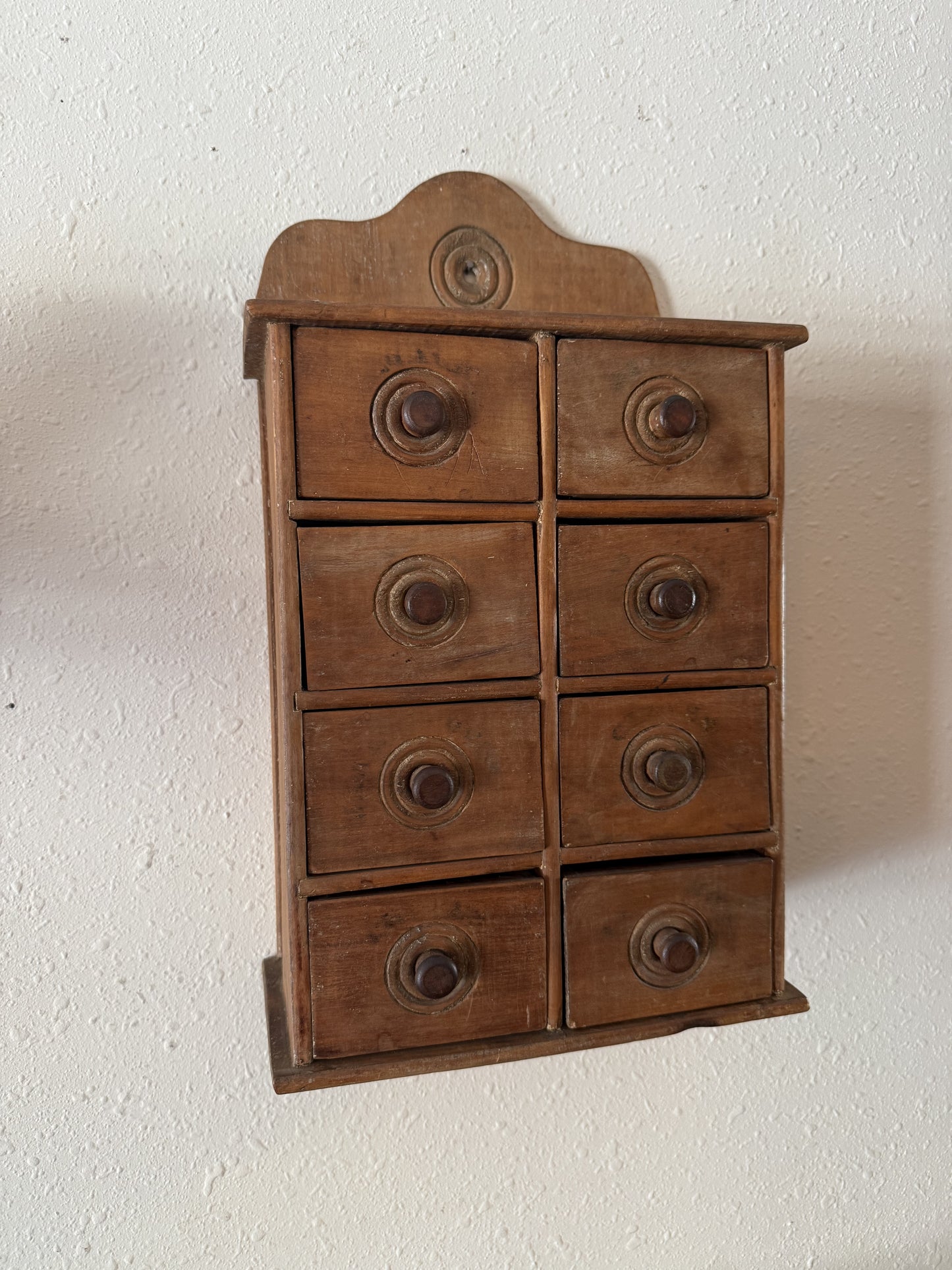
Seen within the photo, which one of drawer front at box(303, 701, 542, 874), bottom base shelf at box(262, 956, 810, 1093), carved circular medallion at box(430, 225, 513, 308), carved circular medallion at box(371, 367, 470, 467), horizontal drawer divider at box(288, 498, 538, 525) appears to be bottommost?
bottom base shelf at box(262, 956, 810, 1093)

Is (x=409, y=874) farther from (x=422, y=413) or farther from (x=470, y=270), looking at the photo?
(x=470, y=270)

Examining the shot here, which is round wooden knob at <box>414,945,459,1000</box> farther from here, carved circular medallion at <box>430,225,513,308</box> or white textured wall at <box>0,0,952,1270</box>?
carved circular medallion at <box>430,225,513,308</box>

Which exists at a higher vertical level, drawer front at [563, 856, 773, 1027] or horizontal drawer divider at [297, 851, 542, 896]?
horizontal drawer divider at [297, 851, 542, 896]

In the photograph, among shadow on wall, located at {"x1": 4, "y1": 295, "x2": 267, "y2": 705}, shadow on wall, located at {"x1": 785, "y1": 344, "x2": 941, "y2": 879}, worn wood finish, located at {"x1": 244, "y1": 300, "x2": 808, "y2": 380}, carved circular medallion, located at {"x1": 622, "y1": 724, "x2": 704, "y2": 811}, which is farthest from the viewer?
shadow on wall, located at {"x1": 785, "y1": 344, "x2": 941, "y2": 879}

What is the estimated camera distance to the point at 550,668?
100 cm

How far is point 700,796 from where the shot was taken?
105 cm

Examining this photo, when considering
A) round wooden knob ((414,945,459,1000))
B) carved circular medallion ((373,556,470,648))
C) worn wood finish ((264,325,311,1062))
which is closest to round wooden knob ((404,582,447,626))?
carved circular medallion ((373,556,470,648))

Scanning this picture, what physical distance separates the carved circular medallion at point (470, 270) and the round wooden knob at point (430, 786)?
600 mm

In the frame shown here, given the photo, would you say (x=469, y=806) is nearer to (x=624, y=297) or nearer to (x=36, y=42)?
(x=624, y=297)

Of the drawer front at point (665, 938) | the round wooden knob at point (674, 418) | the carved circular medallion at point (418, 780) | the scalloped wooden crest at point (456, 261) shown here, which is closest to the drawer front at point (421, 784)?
the carved circular medallion at point (418, 780)

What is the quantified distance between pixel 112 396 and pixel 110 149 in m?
0.29

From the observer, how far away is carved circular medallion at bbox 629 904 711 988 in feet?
3.38

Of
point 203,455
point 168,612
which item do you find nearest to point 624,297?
point 203,455

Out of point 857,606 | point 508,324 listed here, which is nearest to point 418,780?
point 508,324
